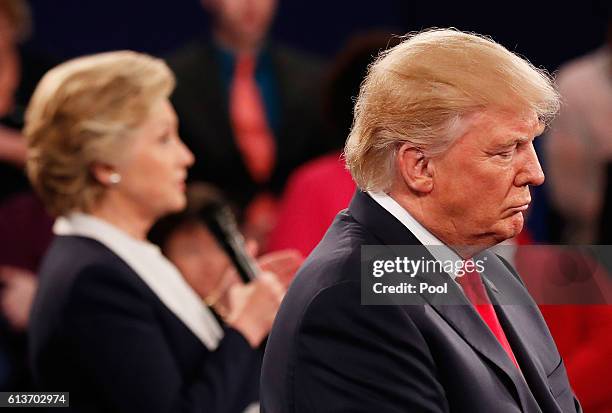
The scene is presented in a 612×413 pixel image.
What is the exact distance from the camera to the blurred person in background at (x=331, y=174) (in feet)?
10.6

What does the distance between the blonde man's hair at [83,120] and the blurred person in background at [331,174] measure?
2.09 feet

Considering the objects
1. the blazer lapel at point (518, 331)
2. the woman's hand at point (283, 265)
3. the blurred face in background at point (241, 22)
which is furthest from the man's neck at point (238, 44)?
the blazer lapel at point (518, 331)

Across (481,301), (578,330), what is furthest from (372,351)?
(578,330)

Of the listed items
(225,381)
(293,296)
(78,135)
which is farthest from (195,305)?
(293,296)

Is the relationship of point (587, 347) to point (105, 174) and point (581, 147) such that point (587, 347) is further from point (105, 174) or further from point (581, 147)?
point (581, 147)

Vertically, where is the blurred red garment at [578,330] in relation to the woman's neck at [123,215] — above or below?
above

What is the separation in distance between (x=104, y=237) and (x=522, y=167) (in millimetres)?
1095

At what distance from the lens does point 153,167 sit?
280 cm

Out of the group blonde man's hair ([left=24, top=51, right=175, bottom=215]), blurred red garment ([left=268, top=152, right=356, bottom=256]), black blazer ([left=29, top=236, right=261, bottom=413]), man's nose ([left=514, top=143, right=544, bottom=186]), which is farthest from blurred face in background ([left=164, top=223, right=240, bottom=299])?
man's nose ([left=514, top=143, right=544, bottom=186])

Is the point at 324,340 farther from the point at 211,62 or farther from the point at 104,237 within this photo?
the point at 211,62

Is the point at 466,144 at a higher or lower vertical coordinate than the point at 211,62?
higher

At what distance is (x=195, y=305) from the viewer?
2686 mm

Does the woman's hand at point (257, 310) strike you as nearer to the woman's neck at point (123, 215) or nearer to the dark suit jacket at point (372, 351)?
the woman's neck at point (123, 215)

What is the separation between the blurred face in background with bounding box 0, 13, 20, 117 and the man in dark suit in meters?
2.16
